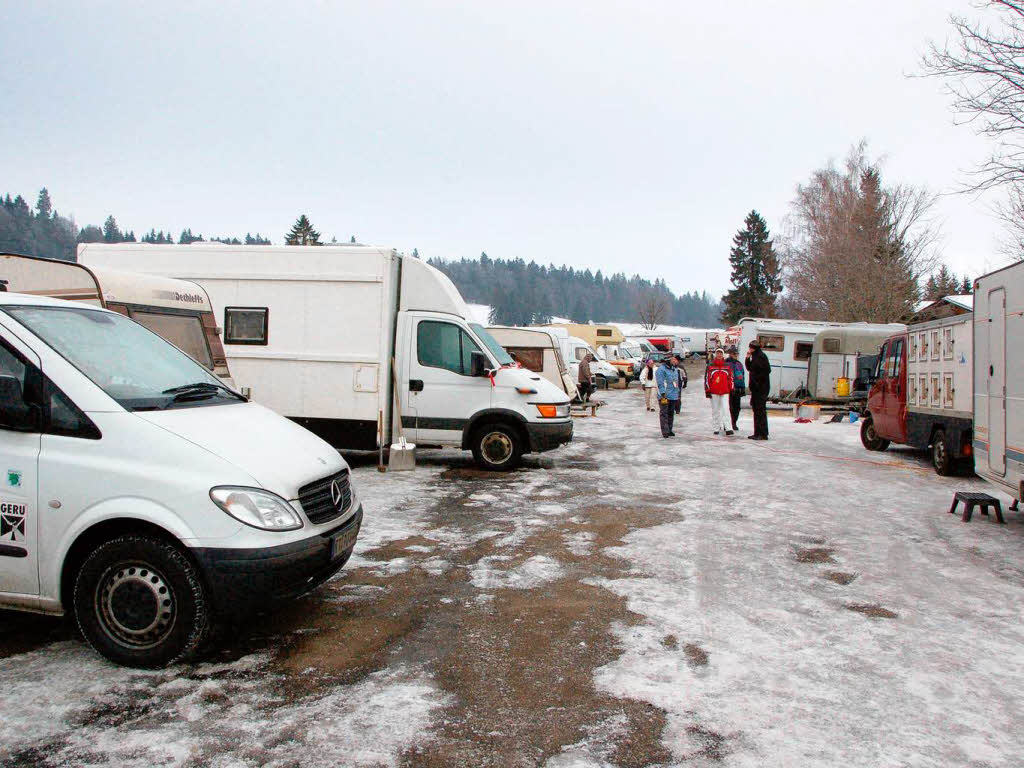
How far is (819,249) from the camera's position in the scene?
4547 cm

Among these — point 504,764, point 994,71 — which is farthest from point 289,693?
point 994,71

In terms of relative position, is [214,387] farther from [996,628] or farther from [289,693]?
[996,628]

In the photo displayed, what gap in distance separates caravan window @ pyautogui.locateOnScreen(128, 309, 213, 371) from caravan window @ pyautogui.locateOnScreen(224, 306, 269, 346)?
1743 millimetres

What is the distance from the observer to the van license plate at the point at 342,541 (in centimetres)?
428

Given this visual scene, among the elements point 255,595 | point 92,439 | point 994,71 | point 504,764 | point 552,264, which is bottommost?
point 504,764

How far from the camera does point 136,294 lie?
7.75 meters

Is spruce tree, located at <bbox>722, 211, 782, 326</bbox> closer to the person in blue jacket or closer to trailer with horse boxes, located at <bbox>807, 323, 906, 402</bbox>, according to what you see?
trailer with horse boxes, located at <bbox>807, 323, 906, 402</bbox>

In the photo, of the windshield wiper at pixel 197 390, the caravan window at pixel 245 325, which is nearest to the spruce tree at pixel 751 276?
the caravan window at pixel 245 325

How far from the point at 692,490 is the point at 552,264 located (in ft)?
566

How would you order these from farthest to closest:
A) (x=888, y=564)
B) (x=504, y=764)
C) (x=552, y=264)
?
(x=552, y=264)
(x=888, y=564)
(x=504, y=764)

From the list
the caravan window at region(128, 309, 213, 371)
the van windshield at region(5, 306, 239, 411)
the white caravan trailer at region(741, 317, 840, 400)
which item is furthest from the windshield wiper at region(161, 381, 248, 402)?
the white caravan trailer at region(741, 317, 840, 400)

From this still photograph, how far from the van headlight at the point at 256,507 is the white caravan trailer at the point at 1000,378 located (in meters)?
6.95

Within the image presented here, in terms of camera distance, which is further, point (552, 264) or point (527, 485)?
point (552, 264)

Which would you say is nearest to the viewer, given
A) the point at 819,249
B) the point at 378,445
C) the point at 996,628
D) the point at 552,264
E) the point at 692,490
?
the point at 996,628
